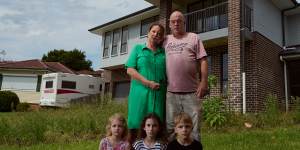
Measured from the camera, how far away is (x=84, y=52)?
180 feet

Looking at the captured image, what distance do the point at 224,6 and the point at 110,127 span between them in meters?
13.6

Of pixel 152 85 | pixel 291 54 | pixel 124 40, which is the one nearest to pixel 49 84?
pixel 124 40

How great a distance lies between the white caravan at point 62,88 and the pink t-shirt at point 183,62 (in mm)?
20190

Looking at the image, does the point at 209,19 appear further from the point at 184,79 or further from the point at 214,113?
the point at 184,79

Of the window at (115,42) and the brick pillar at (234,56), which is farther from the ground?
the window at (115,42)

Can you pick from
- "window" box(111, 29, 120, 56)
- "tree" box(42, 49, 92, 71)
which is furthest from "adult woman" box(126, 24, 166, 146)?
"tree" box(42, 49, 92, 71)

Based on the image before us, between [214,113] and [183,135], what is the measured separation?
619cm

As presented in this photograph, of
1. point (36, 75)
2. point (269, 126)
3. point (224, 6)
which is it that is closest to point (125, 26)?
point (224, 6)

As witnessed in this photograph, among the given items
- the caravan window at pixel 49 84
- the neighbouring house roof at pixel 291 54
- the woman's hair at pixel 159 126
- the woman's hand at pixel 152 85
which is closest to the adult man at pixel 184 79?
the woman's hair at pixel 159 126

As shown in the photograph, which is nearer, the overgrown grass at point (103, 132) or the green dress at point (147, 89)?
the green dress at point (147, 89)

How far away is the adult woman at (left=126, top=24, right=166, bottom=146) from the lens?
409 centimetres

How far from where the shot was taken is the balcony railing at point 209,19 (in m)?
16.5

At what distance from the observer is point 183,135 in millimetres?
3902

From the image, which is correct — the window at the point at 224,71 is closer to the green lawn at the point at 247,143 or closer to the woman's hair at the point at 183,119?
the green lawn at the point at 247,143
